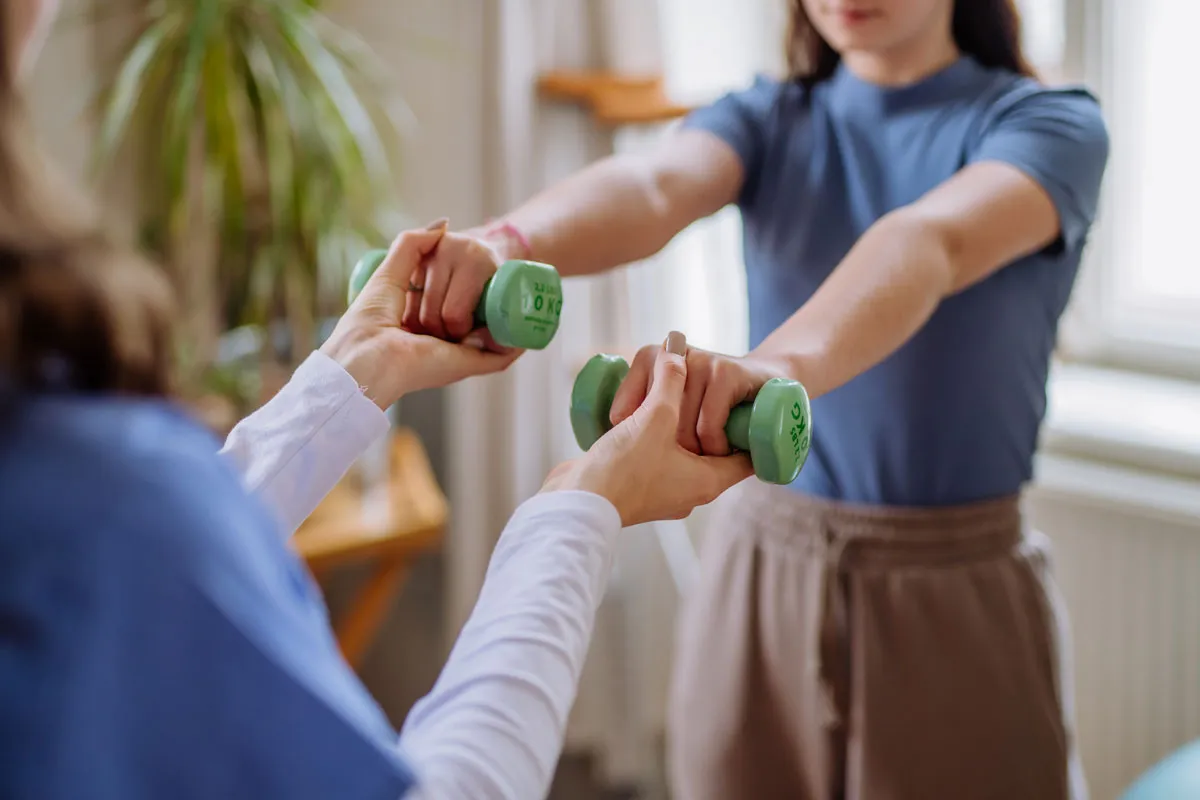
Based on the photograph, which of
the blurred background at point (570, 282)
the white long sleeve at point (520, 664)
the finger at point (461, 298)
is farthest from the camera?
the blurred background at point (570, 282)

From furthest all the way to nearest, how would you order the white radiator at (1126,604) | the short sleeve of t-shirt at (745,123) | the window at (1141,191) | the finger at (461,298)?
the window at (1141,191)
the white radiator at (1126,604)
the short sleeve of t-shirt at (745,123)
the finger at (461,298)

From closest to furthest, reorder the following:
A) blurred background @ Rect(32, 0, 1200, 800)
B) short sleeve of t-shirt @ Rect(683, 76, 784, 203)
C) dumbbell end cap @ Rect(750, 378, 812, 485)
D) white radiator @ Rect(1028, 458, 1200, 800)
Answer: dumbbell end cap @ Rect(750, 378, 812, 485) < short sleeve of t-shirt @ Rect(683, 76, 784, 203) < white radiator @ Rect(1028, 458, 1200, 800) < blurred background @ Rect(32, 0, 1200, 800)

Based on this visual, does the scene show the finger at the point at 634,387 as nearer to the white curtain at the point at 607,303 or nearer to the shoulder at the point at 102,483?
the shoulder at the point at 102,483

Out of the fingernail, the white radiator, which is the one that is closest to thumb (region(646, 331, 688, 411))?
the fingernail

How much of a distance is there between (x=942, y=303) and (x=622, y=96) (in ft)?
3.28

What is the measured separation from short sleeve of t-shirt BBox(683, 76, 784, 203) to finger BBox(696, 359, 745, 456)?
45 centimetres

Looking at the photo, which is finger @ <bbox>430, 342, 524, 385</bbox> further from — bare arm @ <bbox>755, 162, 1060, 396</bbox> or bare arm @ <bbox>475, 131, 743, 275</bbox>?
bare arm @ <bbox>755, 162, 1060, 396</bbox>

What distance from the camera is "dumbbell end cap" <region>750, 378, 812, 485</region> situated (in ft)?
2.79

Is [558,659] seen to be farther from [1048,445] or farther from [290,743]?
[1048,445]

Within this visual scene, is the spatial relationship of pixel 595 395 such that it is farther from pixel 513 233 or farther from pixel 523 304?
pixel 513 233

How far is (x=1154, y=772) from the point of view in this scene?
137 cm

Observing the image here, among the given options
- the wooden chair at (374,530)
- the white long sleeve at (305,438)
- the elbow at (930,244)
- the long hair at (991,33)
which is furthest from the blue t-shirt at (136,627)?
the wooden chair at (374,530)

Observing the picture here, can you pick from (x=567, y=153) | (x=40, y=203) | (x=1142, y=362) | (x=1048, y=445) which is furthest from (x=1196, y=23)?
(x=40, y=203)

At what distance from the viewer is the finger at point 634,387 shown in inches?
36.2
